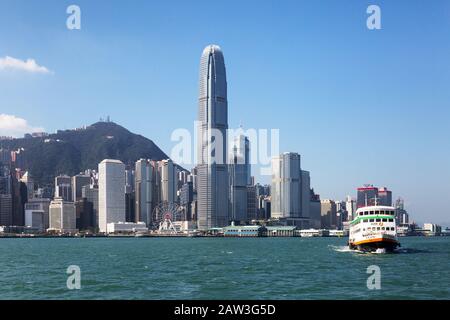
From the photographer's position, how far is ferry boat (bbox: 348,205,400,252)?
227ft

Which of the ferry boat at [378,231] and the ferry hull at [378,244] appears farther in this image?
the ferry boat at [378,231]

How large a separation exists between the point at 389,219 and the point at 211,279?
36.1 m

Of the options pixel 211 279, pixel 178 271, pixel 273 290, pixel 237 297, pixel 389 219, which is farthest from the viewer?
pixel 389 219

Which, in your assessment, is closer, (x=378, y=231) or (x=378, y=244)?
(x=378, y=244)

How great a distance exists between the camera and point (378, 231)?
227 ft

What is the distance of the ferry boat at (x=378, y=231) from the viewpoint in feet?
227

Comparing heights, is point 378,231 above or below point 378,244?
above

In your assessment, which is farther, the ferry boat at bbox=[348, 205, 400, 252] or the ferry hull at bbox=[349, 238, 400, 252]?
the ferry boat at bbox=[348, 205, 400, 252]
